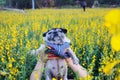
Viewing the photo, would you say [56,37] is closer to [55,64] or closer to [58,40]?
[58,40]

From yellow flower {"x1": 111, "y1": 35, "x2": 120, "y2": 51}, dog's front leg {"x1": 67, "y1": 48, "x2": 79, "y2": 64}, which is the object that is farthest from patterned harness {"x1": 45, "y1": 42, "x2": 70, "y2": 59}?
yellow flower {"x1": 111, "y1": 35, "x2": 120, "y2": 51}

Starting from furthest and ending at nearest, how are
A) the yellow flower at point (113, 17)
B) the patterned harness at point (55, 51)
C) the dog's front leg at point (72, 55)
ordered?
the dog's front leg at point (72, 55) < the patterned harness at point (55, 51) < the yellow flower at point (113, 17)

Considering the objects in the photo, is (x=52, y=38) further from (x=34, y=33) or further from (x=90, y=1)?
(x=90, y=1)

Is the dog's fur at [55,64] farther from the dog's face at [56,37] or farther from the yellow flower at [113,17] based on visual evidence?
the yellow flower at [113,17]

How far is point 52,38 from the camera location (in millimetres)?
4316

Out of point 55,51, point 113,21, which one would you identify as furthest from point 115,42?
point 55,51

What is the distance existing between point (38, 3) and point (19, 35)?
117 ft

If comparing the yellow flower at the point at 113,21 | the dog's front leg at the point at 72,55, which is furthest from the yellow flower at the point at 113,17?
the dog's front leg at the point at 72,55

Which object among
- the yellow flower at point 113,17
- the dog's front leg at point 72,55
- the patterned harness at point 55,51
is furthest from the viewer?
the dog's front leg at point 72,55

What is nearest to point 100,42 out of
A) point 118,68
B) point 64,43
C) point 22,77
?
point 64,43

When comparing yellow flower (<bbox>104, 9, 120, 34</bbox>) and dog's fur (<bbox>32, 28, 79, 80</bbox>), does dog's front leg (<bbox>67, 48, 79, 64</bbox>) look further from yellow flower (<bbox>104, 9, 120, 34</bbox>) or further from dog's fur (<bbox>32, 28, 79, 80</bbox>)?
yellow flower (<bbox>104, 9, 120, 34</bbox>)

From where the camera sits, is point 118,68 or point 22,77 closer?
point 118,68

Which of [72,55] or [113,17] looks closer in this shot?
[113,17]

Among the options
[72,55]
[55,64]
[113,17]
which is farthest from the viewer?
[72,55]
